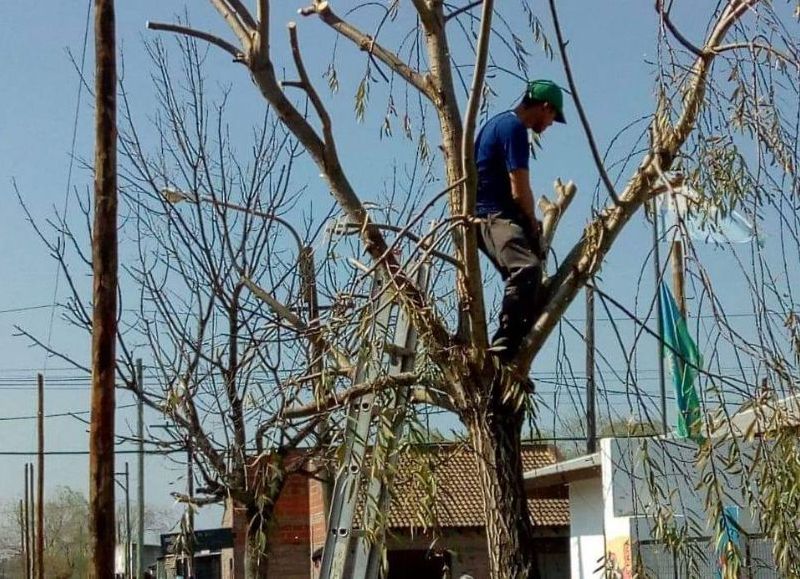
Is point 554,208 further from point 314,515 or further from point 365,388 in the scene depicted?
point 314,515

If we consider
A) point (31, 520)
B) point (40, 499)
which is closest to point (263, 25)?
point (40, 499)

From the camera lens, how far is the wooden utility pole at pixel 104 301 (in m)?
9.69

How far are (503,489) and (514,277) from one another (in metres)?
1.02

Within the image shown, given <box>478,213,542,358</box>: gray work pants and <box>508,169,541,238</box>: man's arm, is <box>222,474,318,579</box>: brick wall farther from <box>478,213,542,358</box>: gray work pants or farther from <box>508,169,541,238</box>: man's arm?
<box>508,169,541,238</box>: man's arm

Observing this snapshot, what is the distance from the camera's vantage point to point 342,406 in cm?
598

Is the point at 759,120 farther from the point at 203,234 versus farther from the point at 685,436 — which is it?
the point at 203,234

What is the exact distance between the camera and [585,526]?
67.7 ft

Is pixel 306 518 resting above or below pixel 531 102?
below

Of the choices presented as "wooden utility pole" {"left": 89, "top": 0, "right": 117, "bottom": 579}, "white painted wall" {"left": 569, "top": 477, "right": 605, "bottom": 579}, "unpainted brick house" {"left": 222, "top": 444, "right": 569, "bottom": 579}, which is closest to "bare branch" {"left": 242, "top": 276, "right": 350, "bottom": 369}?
"wooden utility pole" {"left": 89, "top": 0, "right": 117, "bottom": 579}

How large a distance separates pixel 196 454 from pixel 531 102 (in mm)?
8717

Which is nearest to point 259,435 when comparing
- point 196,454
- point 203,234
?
point 196,454

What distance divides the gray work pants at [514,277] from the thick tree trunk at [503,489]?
0.32 meters

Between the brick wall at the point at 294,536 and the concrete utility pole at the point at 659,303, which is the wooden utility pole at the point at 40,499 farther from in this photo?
the concrete utility pole at the point at 659,303

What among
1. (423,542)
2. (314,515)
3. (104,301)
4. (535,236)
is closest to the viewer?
(535,236)
